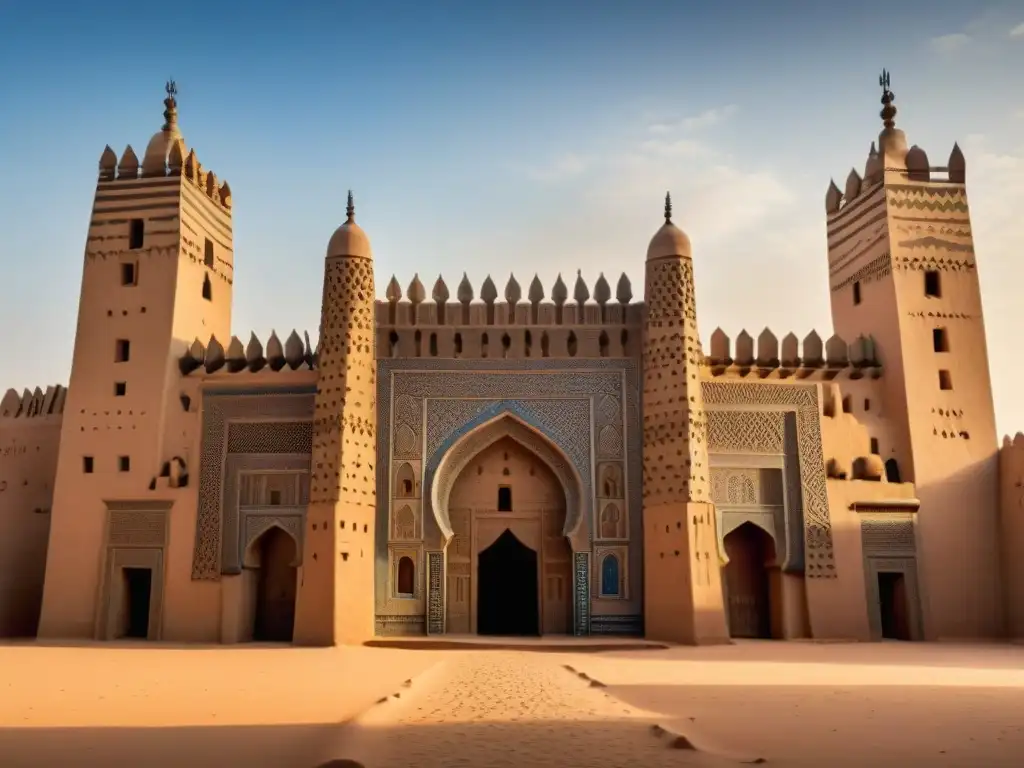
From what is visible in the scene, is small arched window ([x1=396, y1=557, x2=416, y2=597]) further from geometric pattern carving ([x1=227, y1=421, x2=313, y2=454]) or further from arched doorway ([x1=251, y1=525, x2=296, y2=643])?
geometric pattern carving ([x1=227, y1=421, x2=313, y2=454])

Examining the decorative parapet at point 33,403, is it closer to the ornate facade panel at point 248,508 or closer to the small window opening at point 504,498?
the ornate facade panel at point 248,508

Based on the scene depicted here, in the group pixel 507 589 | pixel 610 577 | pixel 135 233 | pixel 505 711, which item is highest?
pixel 135 233

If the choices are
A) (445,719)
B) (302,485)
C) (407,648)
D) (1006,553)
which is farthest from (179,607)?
(1006,553)

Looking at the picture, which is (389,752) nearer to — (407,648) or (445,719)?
(445,719)

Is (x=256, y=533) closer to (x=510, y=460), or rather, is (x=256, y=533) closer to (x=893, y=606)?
(x=510, y=460)

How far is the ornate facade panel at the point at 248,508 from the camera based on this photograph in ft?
47.4

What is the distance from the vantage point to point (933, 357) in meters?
15.5

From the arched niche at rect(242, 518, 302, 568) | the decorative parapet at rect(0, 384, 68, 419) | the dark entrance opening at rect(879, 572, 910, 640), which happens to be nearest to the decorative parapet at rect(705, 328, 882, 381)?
the dark entrance opening at rect(879, 572, 910, 640)

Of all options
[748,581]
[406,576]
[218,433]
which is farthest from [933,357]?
[218,433]

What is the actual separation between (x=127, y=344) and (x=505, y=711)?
11.1 meters

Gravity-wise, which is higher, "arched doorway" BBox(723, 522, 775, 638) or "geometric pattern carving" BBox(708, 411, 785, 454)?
"geometric pattern carving" BBox(708, 411, 785, 454)

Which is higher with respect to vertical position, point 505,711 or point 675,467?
point 675,467

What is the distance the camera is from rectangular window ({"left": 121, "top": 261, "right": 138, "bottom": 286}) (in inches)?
616

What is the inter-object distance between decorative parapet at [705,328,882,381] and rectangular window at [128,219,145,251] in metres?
8.63
